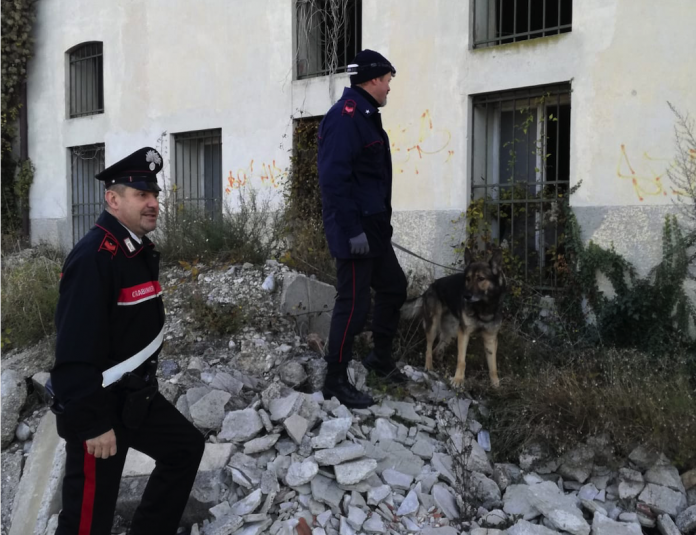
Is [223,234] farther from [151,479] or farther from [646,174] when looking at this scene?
[151,479]

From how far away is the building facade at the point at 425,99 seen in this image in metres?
6.30

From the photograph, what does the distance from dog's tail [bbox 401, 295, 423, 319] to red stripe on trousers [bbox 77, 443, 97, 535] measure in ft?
11.9

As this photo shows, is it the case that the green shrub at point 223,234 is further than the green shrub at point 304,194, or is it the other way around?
the green shrub at point 304,194

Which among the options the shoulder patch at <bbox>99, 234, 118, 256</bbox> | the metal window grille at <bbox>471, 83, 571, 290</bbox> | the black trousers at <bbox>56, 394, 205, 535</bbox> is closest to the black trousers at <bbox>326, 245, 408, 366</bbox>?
the black trousers at <bbox>56, 394, 205, 535</bbox>

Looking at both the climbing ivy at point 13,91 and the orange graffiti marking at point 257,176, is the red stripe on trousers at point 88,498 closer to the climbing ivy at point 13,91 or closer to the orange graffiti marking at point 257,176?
the orange graffiti marking at point 257,176

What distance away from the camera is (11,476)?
4645 millimetres

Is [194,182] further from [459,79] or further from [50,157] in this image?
[459,79]

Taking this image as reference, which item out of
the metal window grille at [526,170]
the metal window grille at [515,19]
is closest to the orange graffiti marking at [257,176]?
the metal window grille at [526,170]

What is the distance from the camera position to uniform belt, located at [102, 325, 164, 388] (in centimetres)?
296

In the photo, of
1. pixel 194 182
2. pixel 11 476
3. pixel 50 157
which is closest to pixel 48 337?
pixel 11 476

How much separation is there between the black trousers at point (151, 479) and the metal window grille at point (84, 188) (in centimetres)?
925

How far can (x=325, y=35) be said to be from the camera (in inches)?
359

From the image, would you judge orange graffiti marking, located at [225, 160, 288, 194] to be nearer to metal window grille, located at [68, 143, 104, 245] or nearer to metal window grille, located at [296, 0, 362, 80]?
metal window grille, located at [296, 0, 362, 80]

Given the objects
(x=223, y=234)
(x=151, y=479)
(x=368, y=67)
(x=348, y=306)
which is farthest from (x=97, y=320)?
(x=223, y=234)
